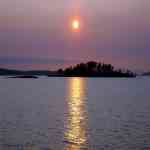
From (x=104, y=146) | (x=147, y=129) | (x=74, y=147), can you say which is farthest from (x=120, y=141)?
(x=147, y=129)

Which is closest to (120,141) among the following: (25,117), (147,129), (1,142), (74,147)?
(74,147)

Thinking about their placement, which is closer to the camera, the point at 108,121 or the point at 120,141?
the point at 120,141

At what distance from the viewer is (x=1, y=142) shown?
2903 centimetres

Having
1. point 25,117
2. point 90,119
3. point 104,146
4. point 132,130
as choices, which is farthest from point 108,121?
point 104,146

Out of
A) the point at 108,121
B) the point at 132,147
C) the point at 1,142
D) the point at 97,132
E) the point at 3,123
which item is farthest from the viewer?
the point at 108,121

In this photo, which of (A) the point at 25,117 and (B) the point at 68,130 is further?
(A) the point at 25,117

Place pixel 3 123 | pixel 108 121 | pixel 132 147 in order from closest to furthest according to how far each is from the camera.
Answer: pixel 132 147 → pixel 3 123 → pixel 108 121

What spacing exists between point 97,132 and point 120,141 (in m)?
5.27

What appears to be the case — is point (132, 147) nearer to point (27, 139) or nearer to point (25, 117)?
point (27, 139)

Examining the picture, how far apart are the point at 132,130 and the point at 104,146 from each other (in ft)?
25.3

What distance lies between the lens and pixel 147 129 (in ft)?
115

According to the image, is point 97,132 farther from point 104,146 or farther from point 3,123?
point 3,123

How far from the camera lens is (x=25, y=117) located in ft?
145

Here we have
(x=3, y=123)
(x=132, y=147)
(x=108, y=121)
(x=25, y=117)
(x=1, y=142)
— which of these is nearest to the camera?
(x=132, y=147)
